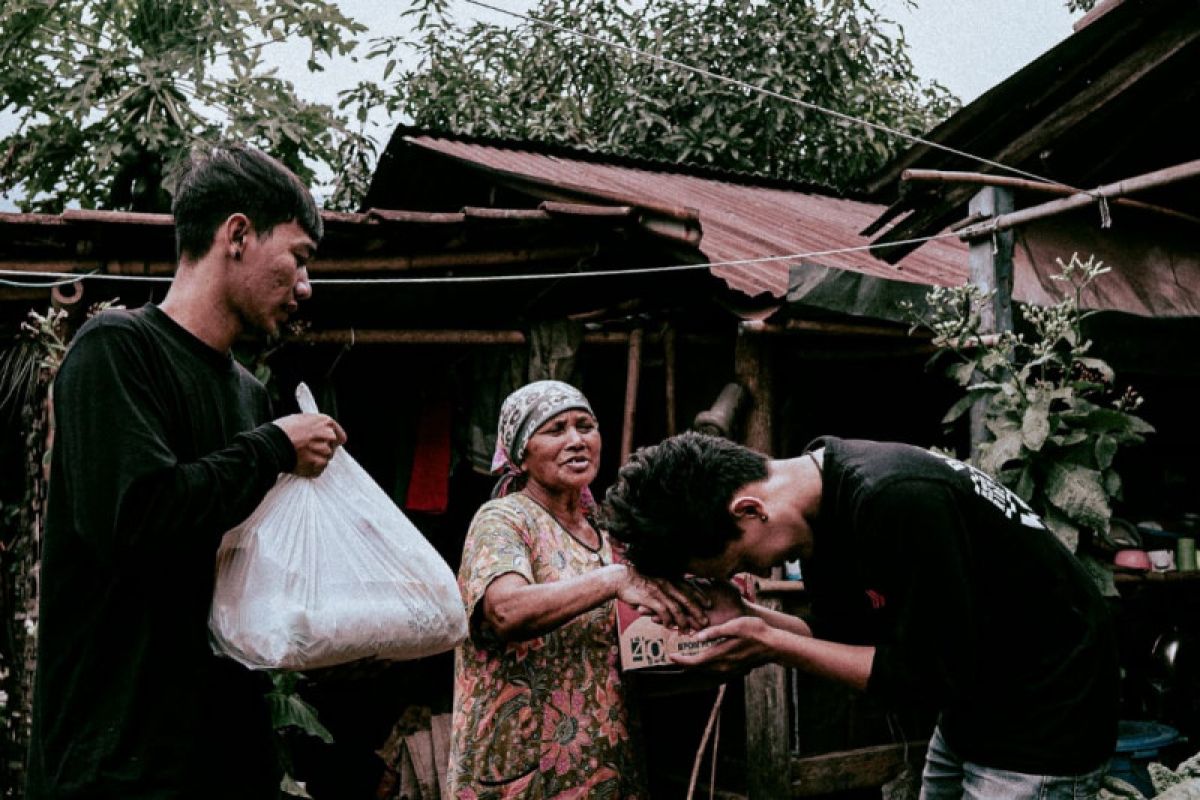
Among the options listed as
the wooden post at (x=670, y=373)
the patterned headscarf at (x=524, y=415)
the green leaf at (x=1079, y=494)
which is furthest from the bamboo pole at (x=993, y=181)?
the patterned headscarf at (x=524, y=415)

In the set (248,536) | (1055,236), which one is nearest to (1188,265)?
(1055,236)

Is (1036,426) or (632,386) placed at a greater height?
(632,386)

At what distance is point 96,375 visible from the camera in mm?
1726

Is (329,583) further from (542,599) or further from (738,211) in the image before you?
(738,211)

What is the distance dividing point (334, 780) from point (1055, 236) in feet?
17.9

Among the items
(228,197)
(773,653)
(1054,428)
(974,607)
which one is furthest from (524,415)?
(1054,428)

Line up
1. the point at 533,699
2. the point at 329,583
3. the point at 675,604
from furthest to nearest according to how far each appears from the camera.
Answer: the point at 533,699
the point at 675,604
the point at 329,583

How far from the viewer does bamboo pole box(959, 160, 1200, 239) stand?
13.3 feet

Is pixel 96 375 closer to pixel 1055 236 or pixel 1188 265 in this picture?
pixel 1055 236

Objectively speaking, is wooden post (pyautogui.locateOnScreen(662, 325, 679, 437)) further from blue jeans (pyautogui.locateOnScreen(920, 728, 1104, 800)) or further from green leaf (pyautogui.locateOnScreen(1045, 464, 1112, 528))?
blue jeans (pyautogui.locateOnScreen(920, 728, 1104, 800))

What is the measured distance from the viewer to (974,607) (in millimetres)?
2098

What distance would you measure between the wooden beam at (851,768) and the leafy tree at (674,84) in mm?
8962

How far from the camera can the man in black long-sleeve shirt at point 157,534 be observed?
66.1 inches

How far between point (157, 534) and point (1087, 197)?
13.0ft
